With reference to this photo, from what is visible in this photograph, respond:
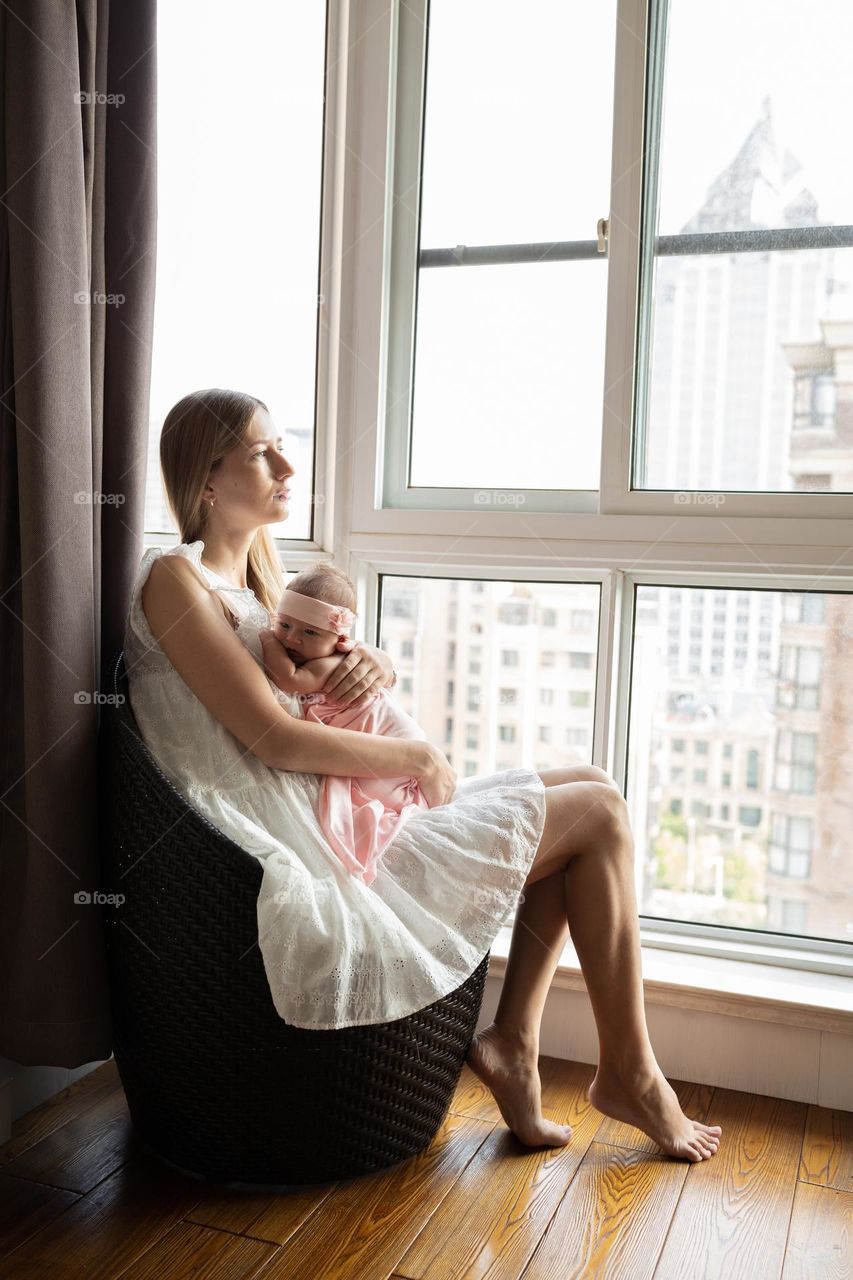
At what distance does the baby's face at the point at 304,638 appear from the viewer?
5.79 ft

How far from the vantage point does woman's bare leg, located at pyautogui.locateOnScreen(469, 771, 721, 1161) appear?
5.71 ft

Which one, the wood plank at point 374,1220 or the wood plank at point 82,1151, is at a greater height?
the wood plank at point 374,1220

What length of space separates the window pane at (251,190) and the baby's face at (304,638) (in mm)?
749

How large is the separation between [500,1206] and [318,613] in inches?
37.2

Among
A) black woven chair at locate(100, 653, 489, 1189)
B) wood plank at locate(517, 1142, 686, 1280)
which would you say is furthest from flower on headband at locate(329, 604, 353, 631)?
wood plank at locate(517, 1142, 686, 1280)

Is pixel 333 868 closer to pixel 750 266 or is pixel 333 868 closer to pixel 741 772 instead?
pixel 741 772

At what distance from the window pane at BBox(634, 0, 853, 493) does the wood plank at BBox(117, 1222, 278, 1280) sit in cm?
154

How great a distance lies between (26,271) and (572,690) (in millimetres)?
1320

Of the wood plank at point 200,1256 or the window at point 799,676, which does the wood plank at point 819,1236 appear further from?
the window at point 799,676

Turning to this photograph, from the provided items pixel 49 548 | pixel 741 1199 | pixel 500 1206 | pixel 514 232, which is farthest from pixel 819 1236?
pixel 514 232

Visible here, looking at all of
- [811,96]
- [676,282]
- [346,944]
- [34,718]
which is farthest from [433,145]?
[346,944]

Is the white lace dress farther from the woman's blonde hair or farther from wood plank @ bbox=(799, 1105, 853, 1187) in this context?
wood plank @ bbox=(799, 1105, 853, 1187)

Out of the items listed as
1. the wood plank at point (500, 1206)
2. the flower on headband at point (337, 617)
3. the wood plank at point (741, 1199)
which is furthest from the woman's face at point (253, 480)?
the wood plank at point (741, 1199)

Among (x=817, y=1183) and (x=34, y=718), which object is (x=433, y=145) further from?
(x=817, y=1183)
